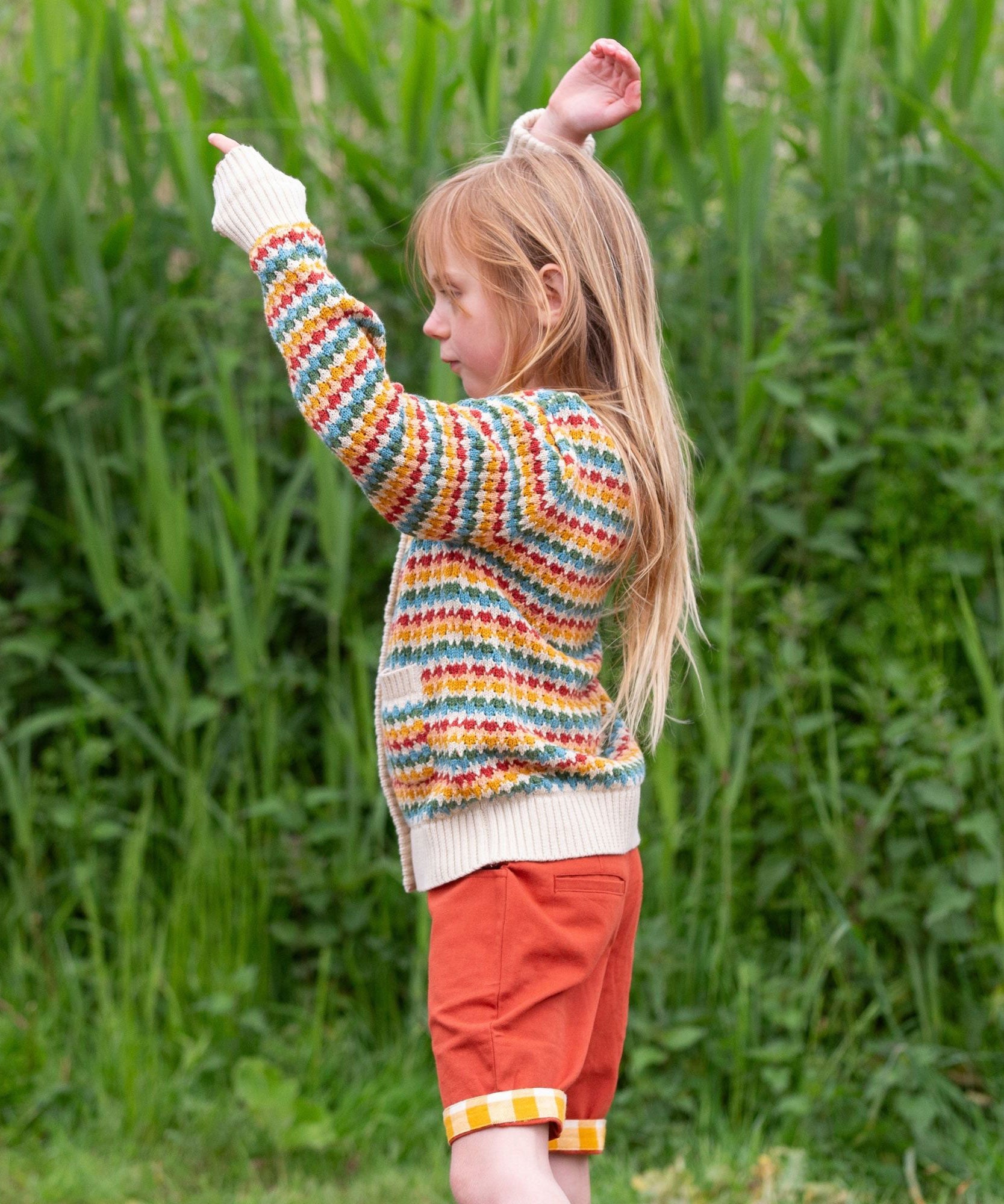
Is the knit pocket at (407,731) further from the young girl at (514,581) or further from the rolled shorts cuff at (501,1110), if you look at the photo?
the rolled shorts cuff at (501,1110)

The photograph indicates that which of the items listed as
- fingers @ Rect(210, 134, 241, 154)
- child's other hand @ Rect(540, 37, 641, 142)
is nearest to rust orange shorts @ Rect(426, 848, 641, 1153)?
fingers @ Rect(210, 134, 241, 154)

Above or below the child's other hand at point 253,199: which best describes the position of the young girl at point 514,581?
below

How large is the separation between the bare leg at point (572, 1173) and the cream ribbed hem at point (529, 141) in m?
1.25

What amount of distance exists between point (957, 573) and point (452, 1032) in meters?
1.56

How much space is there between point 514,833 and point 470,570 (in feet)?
0.97

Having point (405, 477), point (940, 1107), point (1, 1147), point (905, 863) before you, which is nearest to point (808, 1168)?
point (940, 1107)

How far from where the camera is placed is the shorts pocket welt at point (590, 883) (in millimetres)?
1591

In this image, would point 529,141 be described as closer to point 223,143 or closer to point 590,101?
point 590,101

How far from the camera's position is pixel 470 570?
1569 mm

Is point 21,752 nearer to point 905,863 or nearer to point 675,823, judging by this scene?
point 675,823

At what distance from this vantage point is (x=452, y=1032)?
5.00 feet

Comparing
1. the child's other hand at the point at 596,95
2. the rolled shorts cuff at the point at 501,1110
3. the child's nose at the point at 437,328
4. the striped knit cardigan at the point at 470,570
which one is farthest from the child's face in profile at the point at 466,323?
the rolled shorts cuff at the point at 501,1110

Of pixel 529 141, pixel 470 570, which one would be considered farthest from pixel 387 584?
pixel 470 570

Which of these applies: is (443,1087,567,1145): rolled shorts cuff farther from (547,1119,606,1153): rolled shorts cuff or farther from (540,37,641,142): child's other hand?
(540,37,641,142): child's other hand
